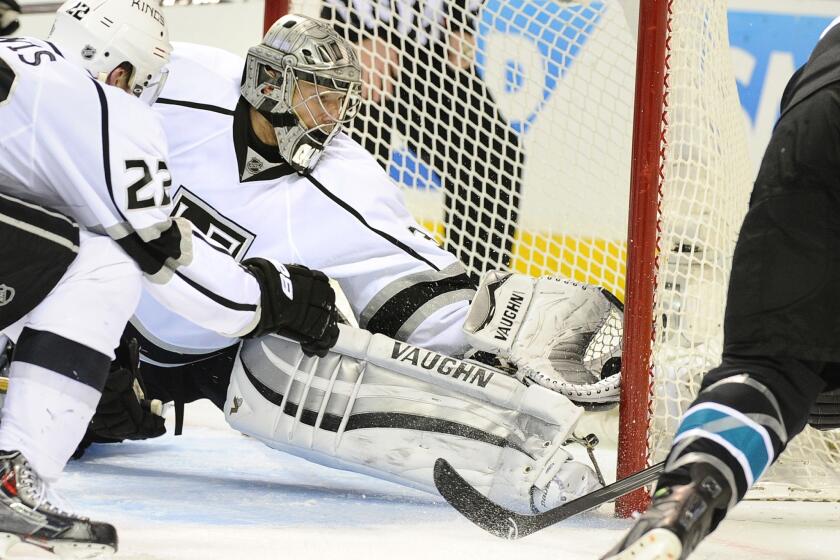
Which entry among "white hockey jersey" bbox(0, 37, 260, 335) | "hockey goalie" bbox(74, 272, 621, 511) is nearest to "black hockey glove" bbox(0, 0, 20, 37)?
"hockey goalie" bbox(74, 272, 621, 511)

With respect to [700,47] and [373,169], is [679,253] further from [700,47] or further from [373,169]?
[373,169]

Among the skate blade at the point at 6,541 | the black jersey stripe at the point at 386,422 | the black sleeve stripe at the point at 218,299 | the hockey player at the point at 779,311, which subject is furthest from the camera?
the black jersey stripe at the point at 386,422

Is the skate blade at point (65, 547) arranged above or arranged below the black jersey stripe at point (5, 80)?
below

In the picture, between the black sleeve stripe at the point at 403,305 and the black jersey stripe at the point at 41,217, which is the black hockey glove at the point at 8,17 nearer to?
the black sleeve stripe at the point at 403,305

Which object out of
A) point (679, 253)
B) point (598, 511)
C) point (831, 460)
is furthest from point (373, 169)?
point (831, 460)

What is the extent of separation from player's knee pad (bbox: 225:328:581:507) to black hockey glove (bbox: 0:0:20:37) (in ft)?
7.32

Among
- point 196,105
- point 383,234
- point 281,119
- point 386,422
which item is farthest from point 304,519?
point 196,105

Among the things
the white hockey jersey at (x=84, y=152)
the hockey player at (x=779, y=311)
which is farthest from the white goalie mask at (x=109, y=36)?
the hockey player at (x=779, y=311)

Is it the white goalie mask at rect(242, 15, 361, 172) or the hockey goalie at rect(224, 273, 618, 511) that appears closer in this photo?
the hockey goalie at rect(224, 273, 618, 511)

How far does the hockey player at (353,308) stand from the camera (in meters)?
2.17

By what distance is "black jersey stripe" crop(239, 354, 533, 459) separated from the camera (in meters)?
2.16

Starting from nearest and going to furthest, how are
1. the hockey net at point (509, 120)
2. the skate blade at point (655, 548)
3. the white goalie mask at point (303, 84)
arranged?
the skate blade at point (655, 548) < the white goalie mask at point (303, 84) < the hockey net at point (509, 120)

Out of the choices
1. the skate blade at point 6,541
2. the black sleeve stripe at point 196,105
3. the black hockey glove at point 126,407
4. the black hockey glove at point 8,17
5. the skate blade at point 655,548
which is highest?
the skate blade at point 655,548

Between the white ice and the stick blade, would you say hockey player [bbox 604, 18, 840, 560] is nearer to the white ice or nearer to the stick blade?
the white ice
